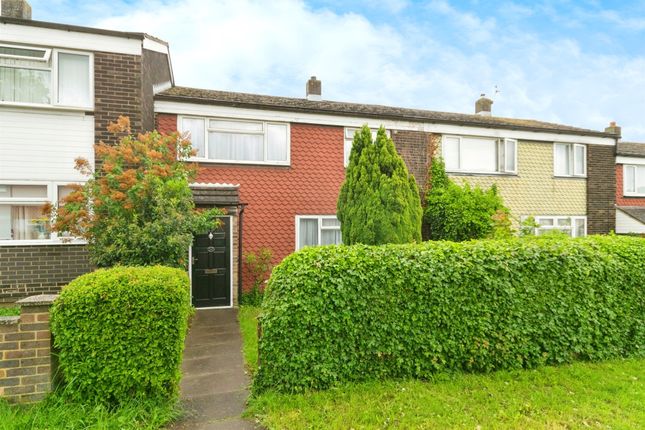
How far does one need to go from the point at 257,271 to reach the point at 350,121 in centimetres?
524

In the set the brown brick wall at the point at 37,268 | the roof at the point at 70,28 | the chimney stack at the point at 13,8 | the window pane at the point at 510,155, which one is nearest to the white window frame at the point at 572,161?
the window pane at the point at 510,155

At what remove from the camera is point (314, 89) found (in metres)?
12.5

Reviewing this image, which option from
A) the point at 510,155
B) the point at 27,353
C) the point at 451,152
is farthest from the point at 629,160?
the point at 27,353

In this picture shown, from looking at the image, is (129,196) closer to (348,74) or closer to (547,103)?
(348,74)

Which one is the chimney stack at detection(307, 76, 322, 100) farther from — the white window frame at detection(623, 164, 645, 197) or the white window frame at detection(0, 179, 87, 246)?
the white window frame at detection(623, 164, 645, 197)

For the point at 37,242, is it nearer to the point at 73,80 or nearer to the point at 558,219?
the point at 73,80

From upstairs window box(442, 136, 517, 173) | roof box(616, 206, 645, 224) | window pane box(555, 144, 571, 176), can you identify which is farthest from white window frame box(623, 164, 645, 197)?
upstairs window box(442, 136, 517, 173)

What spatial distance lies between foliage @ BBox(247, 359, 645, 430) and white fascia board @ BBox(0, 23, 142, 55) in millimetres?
7896

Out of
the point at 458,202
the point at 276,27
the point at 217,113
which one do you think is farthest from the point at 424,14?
the point at 217,113

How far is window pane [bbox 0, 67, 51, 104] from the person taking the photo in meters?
6.88

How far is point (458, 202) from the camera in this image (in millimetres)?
9844

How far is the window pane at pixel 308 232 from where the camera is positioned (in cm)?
966

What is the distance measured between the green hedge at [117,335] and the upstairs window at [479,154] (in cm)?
1007

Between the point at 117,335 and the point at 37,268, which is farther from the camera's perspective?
the point at 37,268
